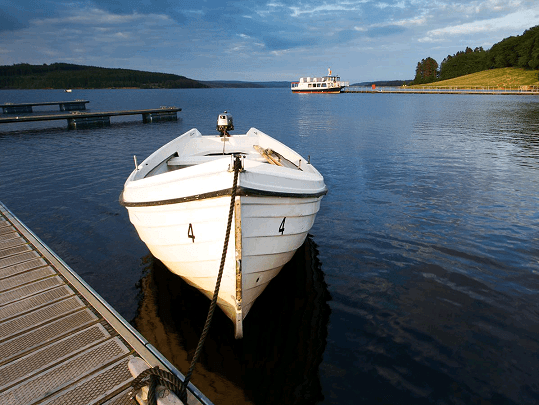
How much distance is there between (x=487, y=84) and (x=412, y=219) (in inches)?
5079

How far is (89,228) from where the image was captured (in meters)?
11.9

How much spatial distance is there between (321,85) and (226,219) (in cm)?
13744

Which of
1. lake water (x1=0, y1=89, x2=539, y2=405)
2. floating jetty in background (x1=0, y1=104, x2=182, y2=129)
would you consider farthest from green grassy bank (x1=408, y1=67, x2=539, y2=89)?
lake water (x1=0, y1=89, x2=539, y2=405)

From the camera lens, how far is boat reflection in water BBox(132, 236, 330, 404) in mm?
5480

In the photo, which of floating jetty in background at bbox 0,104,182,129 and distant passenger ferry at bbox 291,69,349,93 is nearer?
floating jetty in background at bbox 0,104,182,129

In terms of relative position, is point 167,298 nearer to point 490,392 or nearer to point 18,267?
point 18,267

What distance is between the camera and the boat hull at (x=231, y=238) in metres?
5.34

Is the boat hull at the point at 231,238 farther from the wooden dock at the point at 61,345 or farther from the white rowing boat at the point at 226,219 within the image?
the wooden dock at the point at 61,345

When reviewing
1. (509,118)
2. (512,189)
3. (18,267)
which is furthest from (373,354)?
(509,118)

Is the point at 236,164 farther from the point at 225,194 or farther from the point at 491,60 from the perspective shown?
the point at 491,60

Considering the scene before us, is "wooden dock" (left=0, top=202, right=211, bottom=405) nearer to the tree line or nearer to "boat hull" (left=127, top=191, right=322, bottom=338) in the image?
"boat hull" (left=127, top=191, right=322, bottom=338)

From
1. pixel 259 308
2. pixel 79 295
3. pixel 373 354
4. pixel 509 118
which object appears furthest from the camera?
pixel 509 118

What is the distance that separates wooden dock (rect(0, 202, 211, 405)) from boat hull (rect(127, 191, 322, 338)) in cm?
148

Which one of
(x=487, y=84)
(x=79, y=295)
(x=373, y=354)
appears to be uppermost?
(x=487, y=84)
